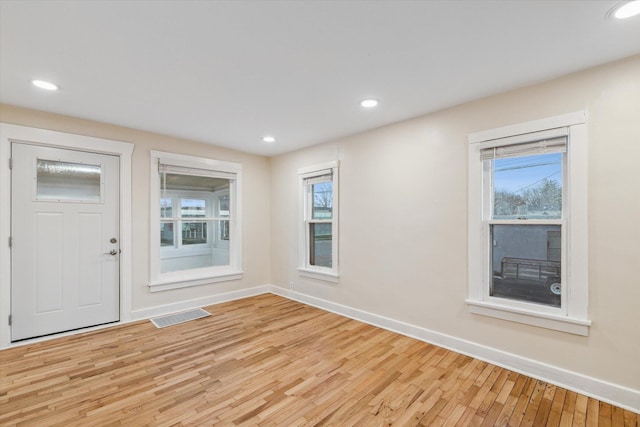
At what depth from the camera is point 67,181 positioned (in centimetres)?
338

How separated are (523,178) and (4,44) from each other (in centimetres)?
402

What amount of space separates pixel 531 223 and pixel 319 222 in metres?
2.70

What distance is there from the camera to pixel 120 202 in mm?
3678

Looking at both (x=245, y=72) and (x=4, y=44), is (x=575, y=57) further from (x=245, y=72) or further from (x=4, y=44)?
(x=4, y=44)

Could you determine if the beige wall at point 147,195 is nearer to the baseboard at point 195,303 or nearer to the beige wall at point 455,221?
the baseboard at point 195,303

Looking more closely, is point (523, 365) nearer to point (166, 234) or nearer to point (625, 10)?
point (625, 10)

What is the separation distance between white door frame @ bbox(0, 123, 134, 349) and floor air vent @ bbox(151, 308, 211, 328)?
0.38 metres

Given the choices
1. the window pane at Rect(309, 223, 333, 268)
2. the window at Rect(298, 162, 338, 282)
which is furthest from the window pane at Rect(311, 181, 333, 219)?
the window pane at Rect(309, 223, 333, 268)

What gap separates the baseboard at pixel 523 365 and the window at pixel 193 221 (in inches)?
92.5

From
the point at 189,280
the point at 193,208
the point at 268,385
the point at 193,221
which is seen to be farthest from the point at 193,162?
the point at 268,385

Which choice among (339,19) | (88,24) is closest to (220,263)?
(88,24)

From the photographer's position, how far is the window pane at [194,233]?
4.55m

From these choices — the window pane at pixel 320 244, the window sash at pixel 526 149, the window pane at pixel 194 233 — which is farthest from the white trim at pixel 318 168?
the window sash at pixel 526 149

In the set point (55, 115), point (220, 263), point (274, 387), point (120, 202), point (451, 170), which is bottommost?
point (274, 387)
